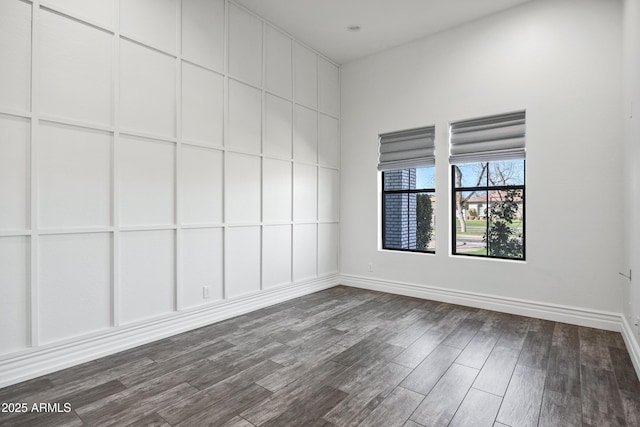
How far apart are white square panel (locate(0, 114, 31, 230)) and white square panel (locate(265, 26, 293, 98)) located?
2478 mm

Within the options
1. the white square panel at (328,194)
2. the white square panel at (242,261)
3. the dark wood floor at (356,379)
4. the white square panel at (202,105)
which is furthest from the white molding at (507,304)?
the white square panel at (202,105)

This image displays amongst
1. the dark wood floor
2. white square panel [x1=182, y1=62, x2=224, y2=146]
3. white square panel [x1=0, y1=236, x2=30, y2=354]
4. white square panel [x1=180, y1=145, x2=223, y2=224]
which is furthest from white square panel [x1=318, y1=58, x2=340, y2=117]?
white square panel [x1=0, y1=236, x2=30, y2=354]

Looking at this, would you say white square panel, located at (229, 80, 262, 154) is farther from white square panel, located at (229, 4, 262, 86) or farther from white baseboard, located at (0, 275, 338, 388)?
white baseboard, located at (0, 275, 338, 388)

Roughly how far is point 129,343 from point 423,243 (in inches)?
142

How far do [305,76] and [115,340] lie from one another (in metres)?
3.76

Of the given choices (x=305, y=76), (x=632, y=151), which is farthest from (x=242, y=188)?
(x=632, y=151)

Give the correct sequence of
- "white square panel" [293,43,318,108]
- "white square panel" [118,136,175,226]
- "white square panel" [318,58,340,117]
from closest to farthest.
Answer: "white square panel" [118,136,175,226]
"white square panel" [293,43,318,108]
"white square panel" [318,58,340,117]

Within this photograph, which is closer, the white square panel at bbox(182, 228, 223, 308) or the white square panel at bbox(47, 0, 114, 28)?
the white square panel at bbox(47, 0, 114, 28)

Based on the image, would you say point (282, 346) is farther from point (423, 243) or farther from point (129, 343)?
point (423, 243)

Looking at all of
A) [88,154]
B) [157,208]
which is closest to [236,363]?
[157,208]

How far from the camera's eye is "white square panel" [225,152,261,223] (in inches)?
141

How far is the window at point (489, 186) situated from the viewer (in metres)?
3.80

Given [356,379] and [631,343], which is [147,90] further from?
[631,343]

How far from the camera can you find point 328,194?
5.02 meters
